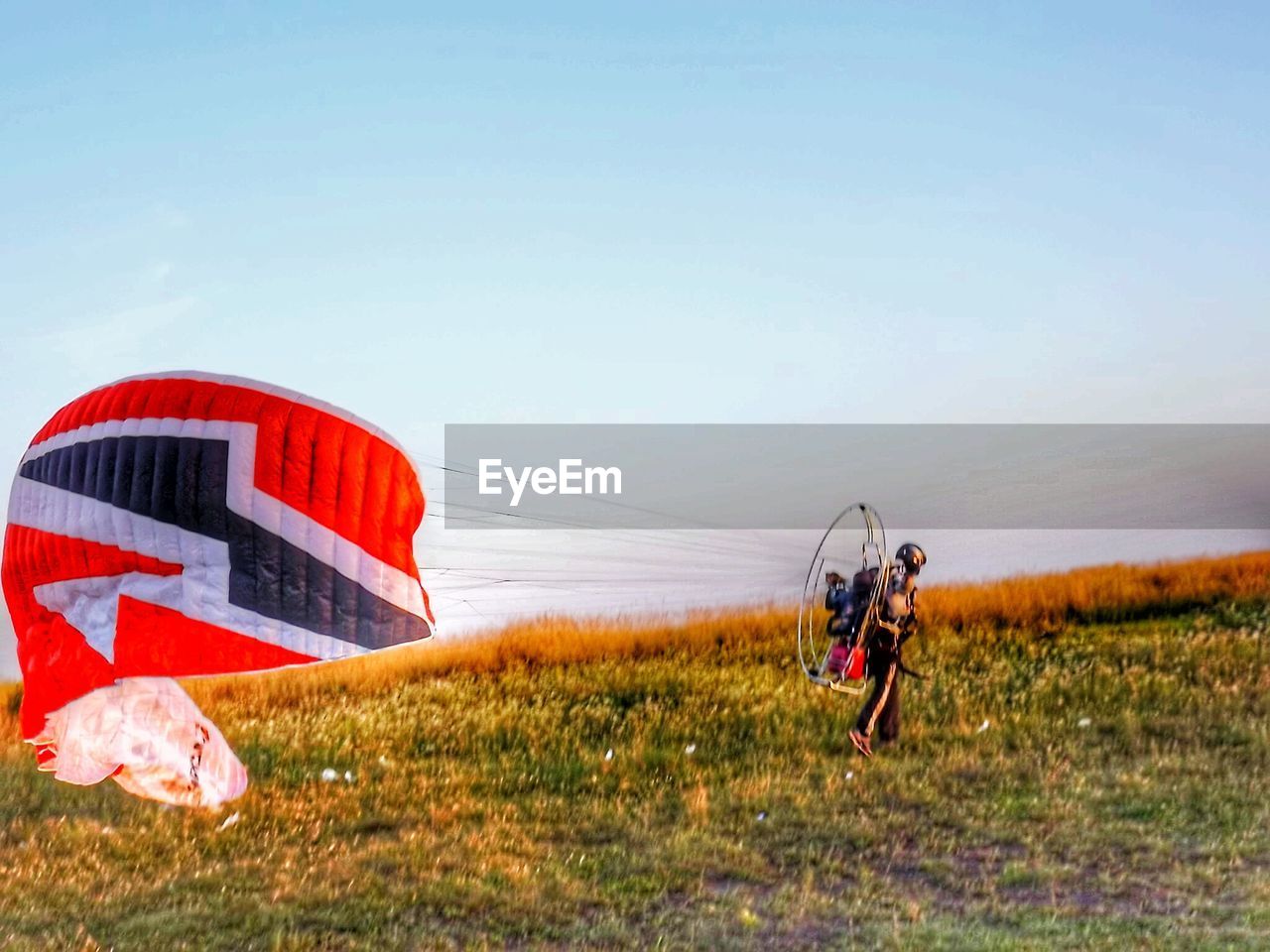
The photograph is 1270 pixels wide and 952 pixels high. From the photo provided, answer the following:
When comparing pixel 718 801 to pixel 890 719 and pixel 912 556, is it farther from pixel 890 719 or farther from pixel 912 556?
pixel 912 556

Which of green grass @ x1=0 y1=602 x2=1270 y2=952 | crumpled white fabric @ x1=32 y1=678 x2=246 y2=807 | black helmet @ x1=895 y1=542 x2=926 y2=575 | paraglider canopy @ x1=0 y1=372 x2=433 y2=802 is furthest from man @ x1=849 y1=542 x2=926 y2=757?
crumpled white fabric @ x1=32 y1=678 x2=246 y2=807

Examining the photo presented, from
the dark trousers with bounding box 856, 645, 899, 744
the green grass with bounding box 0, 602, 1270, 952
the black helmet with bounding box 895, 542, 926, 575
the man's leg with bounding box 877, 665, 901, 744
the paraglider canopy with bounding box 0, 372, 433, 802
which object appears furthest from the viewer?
the man's leg with bounding box 877, 665, 901, 744

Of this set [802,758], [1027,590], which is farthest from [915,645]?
[802,758]

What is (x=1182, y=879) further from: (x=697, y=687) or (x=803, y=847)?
(x=697, y=687)

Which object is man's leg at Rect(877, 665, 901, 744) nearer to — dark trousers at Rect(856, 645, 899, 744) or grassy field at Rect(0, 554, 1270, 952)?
dark trousers at Rect(856, 645, 899, 744)

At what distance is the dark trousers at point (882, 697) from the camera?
11.9 m

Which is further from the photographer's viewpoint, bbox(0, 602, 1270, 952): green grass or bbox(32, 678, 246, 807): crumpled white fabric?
bbox(32, 678, 246, 807): crumpled white fabric

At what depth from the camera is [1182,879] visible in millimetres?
10430

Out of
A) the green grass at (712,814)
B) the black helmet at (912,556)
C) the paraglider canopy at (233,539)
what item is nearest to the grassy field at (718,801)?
the green grass at (712,814)

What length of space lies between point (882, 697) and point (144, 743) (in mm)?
7038

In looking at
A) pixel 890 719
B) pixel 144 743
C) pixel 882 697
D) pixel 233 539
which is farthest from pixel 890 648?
pixel 144 743

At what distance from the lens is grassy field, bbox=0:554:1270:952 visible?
967 cm

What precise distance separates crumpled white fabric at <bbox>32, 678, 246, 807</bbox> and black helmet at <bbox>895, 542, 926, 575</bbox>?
22.2 feet

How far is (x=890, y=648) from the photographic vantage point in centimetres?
1180
